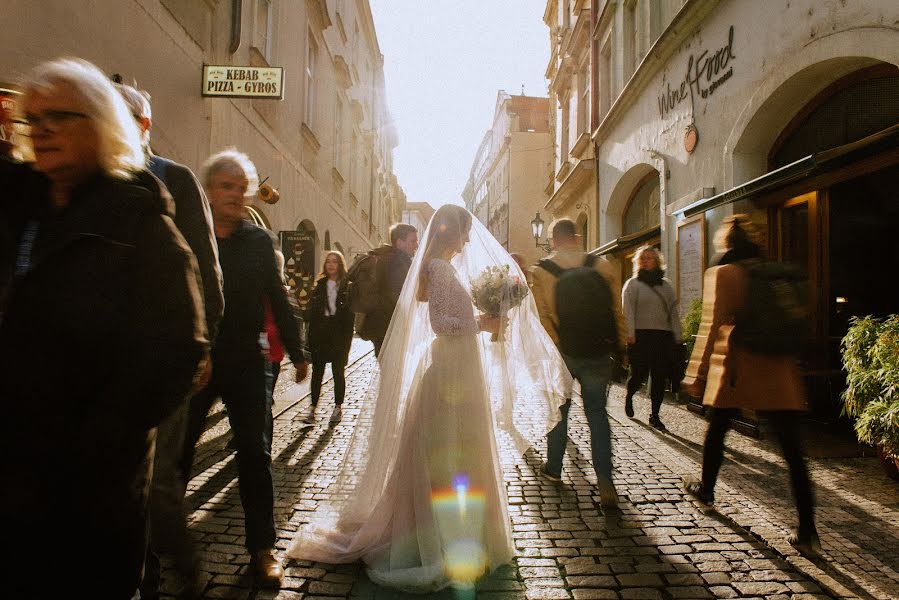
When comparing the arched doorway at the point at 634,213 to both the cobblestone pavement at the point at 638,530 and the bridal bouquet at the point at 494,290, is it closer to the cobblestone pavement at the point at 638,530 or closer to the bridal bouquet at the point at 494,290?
the cobblestone pavement at the point at 638,530

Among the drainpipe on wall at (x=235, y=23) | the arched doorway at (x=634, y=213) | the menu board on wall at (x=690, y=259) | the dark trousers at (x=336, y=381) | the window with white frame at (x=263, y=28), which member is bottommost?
the dark trousers at (x=336, y=381)

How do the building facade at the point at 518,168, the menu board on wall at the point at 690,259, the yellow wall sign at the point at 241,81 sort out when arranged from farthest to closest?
1. the building facade at the point at 518,168
2. the menu board on wall at the point at 690,259
3. the yellow wall sign at the point at 241,81

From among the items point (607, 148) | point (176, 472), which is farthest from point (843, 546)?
point (607, 148)

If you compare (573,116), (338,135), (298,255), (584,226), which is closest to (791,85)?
(298,255)

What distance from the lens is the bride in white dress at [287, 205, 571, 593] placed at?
265 centimetres

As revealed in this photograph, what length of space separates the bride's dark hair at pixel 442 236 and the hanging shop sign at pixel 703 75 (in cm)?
639

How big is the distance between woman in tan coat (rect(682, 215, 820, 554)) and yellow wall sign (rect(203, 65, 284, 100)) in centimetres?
575

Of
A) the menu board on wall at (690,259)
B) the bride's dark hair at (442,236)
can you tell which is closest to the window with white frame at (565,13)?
the menu board on wall at (690,259)

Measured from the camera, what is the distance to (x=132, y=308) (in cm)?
130

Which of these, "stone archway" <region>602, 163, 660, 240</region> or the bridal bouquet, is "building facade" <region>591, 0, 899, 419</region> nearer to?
"stone archway" <region>602, 163, 660, 240</region>

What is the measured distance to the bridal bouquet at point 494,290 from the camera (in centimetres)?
345

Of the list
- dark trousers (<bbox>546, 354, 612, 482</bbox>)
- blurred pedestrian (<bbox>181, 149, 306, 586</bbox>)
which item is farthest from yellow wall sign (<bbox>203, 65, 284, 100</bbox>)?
dark trousers (<bbox>546, 354, 612, 482</bbox>)

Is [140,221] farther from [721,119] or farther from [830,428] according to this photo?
[721,119]

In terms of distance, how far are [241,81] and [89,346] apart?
688cm
